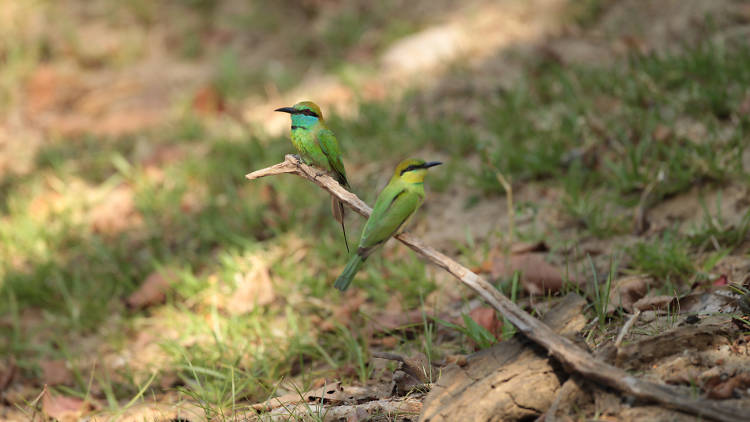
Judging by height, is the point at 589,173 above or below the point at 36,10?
below

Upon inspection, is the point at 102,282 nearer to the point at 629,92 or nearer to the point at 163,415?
the point at 163,415

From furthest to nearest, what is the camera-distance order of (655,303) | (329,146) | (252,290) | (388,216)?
(252,290) → (655,303) → (329,146) → (388,216)

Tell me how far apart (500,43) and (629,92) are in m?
1.78

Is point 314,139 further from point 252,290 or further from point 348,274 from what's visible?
point 252,290

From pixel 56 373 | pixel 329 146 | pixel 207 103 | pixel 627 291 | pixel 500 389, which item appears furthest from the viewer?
pixel 207 103

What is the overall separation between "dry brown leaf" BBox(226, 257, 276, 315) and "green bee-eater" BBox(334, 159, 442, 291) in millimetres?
1589

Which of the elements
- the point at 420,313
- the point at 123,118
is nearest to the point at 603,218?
the point at 420,313

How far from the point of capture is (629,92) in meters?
4.43

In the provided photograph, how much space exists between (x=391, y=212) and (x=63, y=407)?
2.09 meters

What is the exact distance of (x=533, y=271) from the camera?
3.21 meters

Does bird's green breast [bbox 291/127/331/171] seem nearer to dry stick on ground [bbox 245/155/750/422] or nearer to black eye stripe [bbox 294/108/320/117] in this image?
black eye stripe [bbox 294/108/320/117]

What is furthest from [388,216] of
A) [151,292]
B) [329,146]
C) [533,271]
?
[151,292]

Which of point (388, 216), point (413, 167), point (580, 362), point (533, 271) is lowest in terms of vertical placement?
point (533, 271)

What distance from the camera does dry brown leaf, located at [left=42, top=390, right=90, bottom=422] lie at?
307cm
